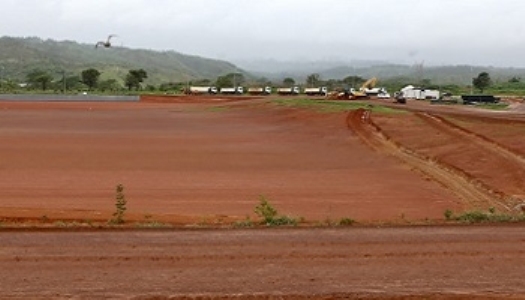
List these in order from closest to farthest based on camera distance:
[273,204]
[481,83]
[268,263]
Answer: [268,263] < [273,204] < [481,83]

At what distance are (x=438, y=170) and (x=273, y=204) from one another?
8923 mm

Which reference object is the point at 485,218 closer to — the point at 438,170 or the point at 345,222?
the point at 345,222

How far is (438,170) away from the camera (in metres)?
27.0

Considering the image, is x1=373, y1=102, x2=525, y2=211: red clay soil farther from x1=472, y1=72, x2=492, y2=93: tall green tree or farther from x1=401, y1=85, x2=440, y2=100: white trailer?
x1=472, y1=72, x2=492, y2=93: tall green tree

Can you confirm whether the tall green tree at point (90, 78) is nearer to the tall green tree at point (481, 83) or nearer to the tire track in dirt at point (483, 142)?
the tall green tree at point (481, 83)

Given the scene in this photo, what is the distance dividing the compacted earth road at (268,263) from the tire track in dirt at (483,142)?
731cm

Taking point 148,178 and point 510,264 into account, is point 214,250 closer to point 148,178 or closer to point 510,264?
point 510,264

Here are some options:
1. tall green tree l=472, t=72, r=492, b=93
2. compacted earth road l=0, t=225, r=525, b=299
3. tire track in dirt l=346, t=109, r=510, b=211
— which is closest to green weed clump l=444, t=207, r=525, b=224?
compacted earth road l=0, t=225, r=525, b=299

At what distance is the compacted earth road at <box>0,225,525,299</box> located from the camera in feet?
32.8

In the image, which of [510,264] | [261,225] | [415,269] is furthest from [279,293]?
[261,225]

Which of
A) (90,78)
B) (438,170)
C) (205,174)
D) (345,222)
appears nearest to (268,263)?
(345,222)

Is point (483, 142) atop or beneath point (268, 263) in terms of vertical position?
beneath

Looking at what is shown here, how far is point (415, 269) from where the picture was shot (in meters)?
11.3

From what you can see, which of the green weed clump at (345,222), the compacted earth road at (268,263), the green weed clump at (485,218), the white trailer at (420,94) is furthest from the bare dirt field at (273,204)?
the white trailer at (420,94)
